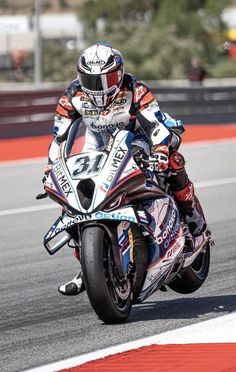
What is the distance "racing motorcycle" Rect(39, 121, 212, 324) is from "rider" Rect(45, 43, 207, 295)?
4.2 inches

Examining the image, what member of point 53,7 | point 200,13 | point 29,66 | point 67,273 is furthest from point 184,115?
point 53,7

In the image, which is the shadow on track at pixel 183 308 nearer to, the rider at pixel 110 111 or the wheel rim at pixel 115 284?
the wheel rim at pixel 115 284

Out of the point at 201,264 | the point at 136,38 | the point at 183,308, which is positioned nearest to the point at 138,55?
the point at 136,38

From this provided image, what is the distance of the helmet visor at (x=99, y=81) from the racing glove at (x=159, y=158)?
0.46 meters

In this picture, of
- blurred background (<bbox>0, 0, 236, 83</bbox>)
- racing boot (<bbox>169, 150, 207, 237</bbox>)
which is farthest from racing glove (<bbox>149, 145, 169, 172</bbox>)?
blurred background (<bbox>0, 0, 236, 83</bbox>)

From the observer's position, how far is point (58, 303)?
25.0 ft

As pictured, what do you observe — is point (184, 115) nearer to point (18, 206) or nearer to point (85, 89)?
point (18, 206)

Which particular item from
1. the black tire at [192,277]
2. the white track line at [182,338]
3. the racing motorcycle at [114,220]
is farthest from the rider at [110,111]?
the white track line at [182,338]

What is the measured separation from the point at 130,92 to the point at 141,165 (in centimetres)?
55

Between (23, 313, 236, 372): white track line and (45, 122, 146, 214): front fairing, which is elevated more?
(45, 122, 146, 214): front fairing

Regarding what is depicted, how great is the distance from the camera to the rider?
6816 millimetres

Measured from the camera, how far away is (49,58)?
173 ft

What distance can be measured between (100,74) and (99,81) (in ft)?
0.16

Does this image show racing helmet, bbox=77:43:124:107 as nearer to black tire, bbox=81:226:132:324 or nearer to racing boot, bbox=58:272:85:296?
black tire, bbox=81:226:132:324
